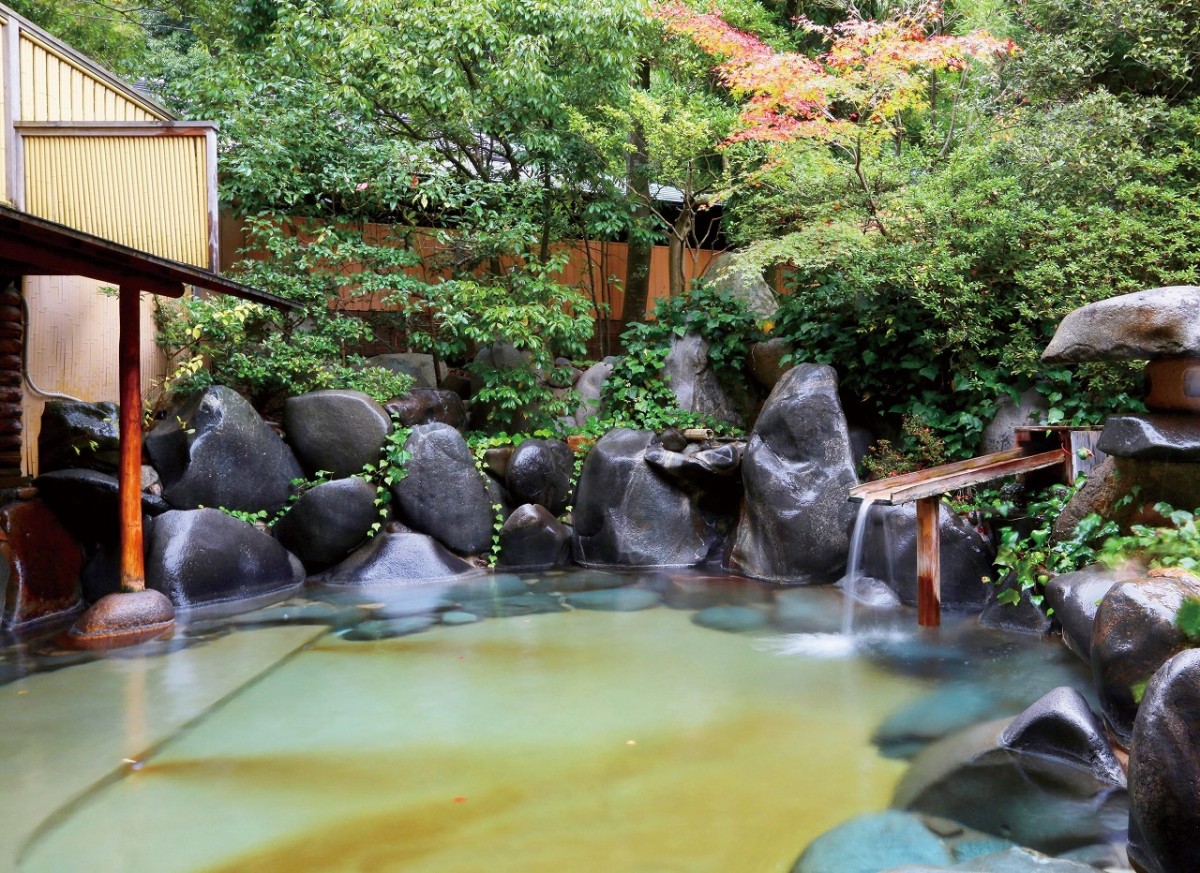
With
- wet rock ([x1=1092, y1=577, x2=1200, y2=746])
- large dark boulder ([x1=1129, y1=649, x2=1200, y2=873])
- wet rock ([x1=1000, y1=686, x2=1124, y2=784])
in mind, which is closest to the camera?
large dark boulder ([x1=1129, y1=649, x2=1200, y2=873])

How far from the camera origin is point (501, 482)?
10.9m

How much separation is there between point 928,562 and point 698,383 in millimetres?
5317

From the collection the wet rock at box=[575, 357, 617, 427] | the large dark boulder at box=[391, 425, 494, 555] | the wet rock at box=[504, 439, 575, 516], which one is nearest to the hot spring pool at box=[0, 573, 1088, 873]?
the large dark boulder at box=[391, 425, 494, 555]

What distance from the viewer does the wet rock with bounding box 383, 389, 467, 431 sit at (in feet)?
35.5

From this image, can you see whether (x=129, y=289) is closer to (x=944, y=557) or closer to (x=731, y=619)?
(x=731, y=619)

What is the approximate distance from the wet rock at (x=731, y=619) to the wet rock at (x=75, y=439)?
6.03 meters

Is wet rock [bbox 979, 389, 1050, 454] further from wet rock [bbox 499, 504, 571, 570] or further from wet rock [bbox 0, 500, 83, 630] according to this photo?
wet rock [bbox 0, 500, 83, 630]

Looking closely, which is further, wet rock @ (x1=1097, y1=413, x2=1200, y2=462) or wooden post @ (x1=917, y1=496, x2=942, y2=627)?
wooden post @ (x1=917, y1=496, x2=942, y2=627)

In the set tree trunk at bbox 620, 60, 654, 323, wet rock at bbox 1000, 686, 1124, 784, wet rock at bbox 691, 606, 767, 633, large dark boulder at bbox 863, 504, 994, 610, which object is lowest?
wet rock at bbox 691, 606, 767, 633

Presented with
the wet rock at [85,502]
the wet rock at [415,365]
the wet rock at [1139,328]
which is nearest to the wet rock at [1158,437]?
the wet rock at [1139,328]

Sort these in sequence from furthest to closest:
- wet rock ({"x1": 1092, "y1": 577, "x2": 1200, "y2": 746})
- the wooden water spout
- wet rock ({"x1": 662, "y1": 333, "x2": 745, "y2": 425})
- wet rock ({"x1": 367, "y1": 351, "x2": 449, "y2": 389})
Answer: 1. wet rock ({"x1": 367, "y1": 351, "x2": 449, "y2": 389})
2. wet rock ({"x1": 662, "y1": 333, "x2": 745, "y2": 425})
3. the wooden water spout
4. wet rock ({"x1": 1092, "y1": 577, "x2": 1200, "y2": 746})

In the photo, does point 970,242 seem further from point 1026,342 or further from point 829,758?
point 829,758

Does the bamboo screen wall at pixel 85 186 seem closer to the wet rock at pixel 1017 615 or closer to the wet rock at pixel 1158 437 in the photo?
the wet rock at pixel 1017 615

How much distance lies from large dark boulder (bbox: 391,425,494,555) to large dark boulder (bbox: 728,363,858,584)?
302cm
